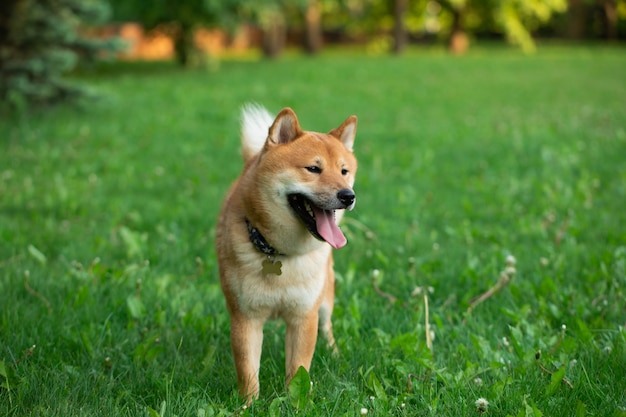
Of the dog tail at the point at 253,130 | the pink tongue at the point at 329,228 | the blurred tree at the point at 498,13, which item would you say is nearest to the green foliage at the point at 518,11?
the blurred tree at the point at 498,13

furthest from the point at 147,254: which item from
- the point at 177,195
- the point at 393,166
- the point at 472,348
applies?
the point at 393,166

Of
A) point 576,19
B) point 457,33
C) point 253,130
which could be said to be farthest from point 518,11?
point 253,130

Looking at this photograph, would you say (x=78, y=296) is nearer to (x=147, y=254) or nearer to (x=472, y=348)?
(x=147, y=254)

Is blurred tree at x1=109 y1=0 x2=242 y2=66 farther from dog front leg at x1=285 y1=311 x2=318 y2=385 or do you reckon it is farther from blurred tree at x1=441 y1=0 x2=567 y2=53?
dog front leg at x1=285 y1=311 x2=318 y2=385

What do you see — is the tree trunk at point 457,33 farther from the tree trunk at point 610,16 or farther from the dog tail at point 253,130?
the dog tail at point 253,130

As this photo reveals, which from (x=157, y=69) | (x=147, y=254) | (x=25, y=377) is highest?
(x=25, y=377)

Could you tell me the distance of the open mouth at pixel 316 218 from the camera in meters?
2.94

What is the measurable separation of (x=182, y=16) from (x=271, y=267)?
1660 cm

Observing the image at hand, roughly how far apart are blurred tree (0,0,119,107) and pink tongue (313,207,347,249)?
799cm

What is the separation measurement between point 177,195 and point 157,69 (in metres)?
14.6

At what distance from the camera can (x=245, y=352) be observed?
10.0 ft

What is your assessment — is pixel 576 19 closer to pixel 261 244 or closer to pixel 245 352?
pixel 261 244

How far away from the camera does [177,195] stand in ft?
22.1

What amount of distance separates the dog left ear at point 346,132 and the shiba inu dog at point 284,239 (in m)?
0.23
